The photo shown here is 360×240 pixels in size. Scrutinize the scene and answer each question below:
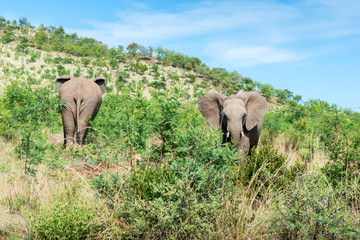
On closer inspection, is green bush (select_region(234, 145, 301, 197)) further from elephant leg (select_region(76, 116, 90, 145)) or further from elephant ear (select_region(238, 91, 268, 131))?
elephant leg (select_region(76, 116, 90, 145))

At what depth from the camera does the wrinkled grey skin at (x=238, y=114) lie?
280 inches

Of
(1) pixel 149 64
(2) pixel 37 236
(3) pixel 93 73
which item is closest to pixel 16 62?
(3) pixel 93 73

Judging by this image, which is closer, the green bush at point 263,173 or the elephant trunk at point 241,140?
the green bush at point 263,173

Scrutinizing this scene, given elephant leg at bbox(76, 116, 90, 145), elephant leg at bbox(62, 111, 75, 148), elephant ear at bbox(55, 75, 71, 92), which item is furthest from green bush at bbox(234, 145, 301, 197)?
elephant ear at bbox(55, 75, 71, 92)

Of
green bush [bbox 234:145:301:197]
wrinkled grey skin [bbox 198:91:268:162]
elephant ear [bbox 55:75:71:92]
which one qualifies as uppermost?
elephant ear [bbox 55:75:71:92]

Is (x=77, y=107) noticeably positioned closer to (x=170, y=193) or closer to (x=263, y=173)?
(x=263, y=173)

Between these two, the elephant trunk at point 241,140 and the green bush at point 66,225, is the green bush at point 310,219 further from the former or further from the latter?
the elephant trunk at point 241,140

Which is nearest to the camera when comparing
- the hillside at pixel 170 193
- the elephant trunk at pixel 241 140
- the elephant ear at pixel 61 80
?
the hillside at pixel 170 193

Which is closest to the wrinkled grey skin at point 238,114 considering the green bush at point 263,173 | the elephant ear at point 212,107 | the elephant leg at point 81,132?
the elephant ear at point 212,107

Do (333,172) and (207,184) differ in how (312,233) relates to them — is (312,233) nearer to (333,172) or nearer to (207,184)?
(207,184)

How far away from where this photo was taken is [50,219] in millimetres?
3641

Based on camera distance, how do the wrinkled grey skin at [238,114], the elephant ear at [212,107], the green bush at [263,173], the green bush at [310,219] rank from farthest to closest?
the elephant ear at [212,107] → the wrinkled grey skin at [238,114] → the green bush at [263,173] → the green bush at [310,219]

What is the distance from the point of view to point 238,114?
719 cm

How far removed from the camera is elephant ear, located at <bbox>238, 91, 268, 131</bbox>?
303 inches
